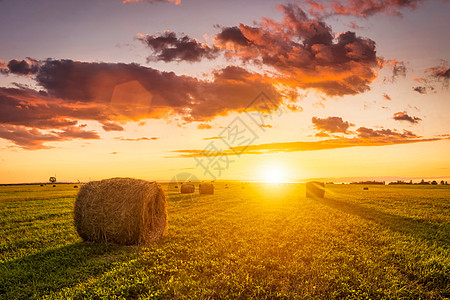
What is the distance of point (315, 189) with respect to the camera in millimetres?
35469

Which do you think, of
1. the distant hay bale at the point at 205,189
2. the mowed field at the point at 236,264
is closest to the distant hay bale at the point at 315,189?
the distant hay bale at the point at 205,189

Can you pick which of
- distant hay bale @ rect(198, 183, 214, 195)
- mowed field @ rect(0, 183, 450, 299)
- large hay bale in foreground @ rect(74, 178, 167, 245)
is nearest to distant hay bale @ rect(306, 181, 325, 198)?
distant hay bale @ rect(198, 183, 214, 195)

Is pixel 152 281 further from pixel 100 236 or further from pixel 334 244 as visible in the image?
pixel 334 244

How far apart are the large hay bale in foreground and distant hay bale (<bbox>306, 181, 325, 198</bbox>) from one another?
26806mm

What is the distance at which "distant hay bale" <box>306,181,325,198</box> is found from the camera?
1379 inches

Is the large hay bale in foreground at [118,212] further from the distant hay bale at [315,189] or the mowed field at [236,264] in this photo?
the distant hay bale at [315,189]

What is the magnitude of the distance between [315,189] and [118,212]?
29.0 meters

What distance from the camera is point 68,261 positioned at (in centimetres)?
908

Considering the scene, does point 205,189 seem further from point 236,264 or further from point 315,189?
point 236,264

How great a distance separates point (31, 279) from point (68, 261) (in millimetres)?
1427

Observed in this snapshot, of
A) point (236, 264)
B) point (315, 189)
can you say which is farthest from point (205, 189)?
point (236, 264)

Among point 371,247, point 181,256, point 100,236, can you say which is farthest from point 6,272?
point 371,247

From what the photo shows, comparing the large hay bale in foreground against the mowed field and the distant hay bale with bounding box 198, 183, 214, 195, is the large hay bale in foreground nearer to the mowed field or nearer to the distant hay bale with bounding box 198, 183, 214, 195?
the mowed field

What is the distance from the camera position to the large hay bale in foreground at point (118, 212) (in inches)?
455
